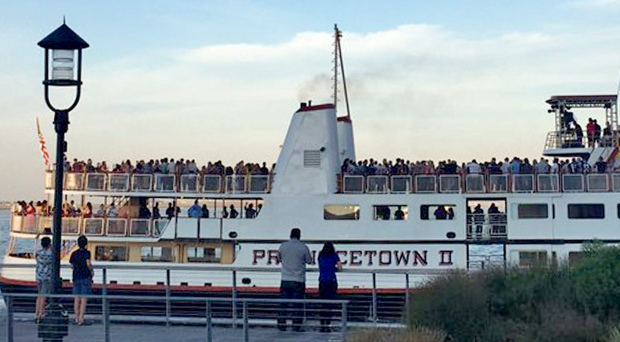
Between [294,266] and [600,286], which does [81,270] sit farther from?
[600,286]

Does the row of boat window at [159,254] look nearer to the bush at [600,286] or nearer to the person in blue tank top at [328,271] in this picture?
the person in blue tank top at [328,271]

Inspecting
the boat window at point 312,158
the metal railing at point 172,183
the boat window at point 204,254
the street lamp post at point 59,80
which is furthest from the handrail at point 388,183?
the street lamp post at point 59,80

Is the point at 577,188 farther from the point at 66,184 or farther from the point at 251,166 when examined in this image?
the point at 66,184

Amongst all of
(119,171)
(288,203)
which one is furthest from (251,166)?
(119,171)

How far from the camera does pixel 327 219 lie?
88.5 ft

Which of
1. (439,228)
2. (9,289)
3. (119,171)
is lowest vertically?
(9,289)

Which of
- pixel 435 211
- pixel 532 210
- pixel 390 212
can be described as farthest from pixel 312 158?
pixel 532 210

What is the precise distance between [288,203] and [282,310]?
484 inches

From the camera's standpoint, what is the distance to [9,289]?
28.2 metres

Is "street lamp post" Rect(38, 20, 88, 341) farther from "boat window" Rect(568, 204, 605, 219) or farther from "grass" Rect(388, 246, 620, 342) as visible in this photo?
"boat window" Rect(568, 204, 605, 219)

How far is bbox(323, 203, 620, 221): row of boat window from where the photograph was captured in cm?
2641

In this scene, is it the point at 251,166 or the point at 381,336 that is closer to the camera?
the point at 381,336

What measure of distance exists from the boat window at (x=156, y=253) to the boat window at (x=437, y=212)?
7.60 meters

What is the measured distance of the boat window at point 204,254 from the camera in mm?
27578
